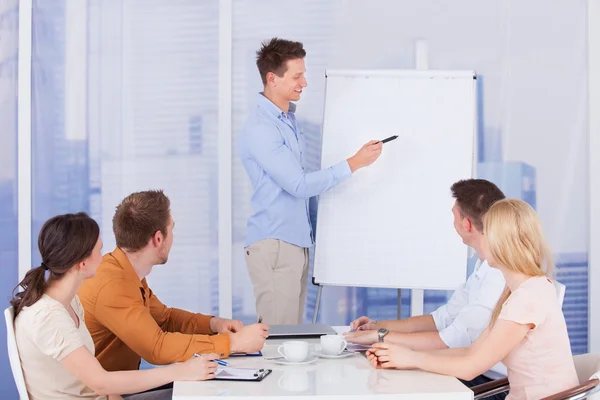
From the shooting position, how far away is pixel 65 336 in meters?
1.98

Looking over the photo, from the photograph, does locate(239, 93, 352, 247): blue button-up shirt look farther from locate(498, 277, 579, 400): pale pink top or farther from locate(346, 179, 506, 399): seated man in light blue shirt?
locate(498, 277, 579, 400): pale pink top

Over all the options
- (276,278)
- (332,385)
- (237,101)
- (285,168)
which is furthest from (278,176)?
(332,385)

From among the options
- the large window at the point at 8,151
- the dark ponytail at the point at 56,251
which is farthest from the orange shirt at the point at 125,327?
the large window at the point at 8,151

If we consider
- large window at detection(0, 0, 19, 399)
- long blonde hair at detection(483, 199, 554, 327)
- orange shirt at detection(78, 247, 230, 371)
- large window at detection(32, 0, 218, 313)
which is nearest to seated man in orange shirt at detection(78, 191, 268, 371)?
orange shirt at detection(78, 247, 230, 371)

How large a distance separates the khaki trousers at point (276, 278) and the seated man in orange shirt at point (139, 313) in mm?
897

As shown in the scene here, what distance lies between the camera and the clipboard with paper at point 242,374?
6.20 feet

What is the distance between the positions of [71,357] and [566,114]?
324 centimetres

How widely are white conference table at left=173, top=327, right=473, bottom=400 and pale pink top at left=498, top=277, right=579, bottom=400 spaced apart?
0.26 m

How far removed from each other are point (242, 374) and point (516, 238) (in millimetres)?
784

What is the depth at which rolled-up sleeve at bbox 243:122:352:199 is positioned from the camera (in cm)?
350

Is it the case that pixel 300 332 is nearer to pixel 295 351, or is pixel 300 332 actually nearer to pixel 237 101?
pixel 295 351

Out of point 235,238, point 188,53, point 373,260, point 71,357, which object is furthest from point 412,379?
point 188,53

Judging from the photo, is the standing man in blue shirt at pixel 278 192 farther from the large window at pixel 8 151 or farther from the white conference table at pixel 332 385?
the white conference table at pixel 332 385

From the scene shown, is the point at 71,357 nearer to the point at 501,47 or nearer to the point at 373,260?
the point at 373,260
